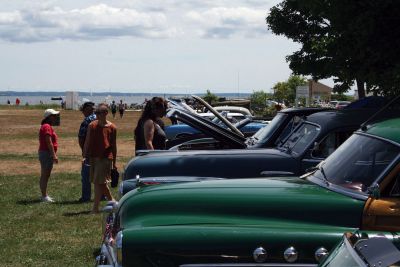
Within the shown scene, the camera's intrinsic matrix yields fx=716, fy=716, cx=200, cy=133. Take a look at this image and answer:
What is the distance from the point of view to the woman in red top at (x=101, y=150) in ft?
36.2

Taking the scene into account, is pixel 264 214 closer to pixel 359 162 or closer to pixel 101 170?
pixel 359 162

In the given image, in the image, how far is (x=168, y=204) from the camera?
4.81 meters

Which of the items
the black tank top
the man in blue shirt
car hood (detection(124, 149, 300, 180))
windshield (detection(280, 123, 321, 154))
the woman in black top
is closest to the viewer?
car hood (detection(124, 149, 300, 180))

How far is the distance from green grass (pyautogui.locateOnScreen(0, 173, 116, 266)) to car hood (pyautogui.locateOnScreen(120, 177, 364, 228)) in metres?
3.35

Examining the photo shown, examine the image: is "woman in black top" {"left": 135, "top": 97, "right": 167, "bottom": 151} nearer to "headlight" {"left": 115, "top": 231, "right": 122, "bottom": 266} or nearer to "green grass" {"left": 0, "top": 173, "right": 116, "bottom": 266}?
"green grass" {"left": 0, "top": 173, "right": 116, "bottom": 266}

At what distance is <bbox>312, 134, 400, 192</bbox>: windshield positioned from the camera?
502cm

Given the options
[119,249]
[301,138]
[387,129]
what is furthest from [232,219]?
[301,138]

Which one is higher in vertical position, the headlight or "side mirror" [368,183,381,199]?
"side mirror" [368,183,381,199]

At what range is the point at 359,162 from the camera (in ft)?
17.4

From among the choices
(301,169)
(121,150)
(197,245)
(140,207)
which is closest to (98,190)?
(301,169)

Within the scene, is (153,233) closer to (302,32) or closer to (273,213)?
(273,213)

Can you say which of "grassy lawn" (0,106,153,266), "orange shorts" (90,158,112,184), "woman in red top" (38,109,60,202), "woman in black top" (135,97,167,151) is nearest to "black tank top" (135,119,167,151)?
"woman in black top" (135,97,167,151)

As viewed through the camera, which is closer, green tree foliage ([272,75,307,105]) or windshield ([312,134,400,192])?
windshield ([312,134,400,192])

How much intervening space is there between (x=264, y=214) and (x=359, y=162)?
105 centimetres
